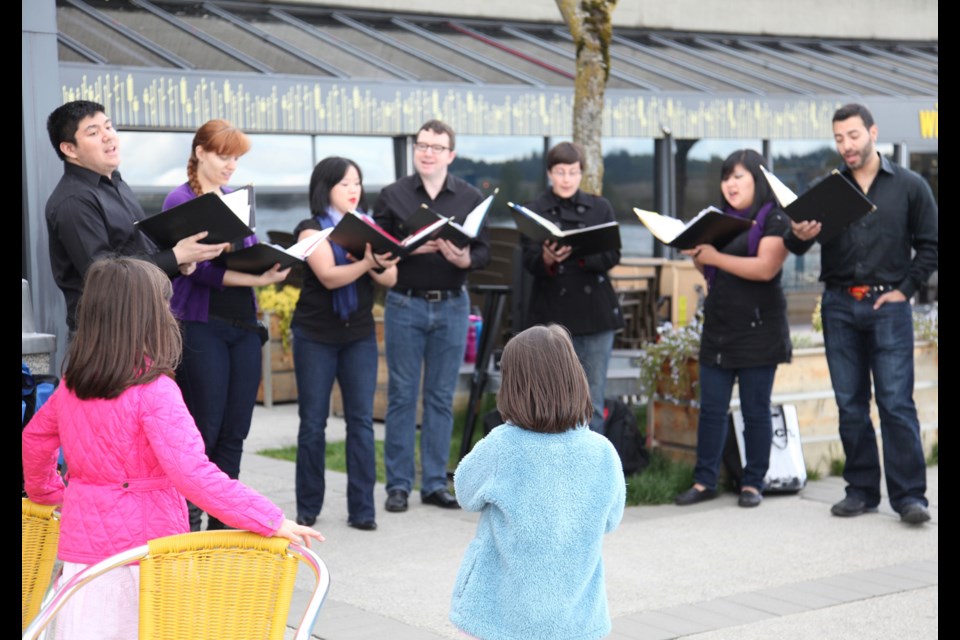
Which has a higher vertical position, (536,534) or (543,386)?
(543,386)

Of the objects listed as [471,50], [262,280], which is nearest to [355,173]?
[262,280]

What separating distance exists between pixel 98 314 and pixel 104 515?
0.52 m

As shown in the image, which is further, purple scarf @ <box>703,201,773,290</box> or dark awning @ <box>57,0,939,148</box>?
dark awning @ <box>57,0,939,148</box>

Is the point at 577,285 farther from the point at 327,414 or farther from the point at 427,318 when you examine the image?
the point at 327,414

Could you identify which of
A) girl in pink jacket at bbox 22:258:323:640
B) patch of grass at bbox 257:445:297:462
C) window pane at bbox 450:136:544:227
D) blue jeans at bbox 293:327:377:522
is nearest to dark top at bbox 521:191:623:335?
blue jeans at bbox 293:327:377:522

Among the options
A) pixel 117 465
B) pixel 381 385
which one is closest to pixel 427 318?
pixel 381 385

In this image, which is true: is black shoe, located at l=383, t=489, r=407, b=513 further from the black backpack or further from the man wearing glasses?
the black backpack

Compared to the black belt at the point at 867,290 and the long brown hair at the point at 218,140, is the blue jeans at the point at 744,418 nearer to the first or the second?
the black belt at the point at 867,290

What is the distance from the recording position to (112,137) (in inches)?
205

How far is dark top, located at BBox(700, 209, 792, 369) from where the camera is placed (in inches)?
285

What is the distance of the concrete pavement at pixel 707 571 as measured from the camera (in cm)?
505

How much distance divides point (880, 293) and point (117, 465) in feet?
15.4

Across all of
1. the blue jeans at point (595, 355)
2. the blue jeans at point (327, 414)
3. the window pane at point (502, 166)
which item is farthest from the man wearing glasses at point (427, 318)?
the window pane at point (502, 166)

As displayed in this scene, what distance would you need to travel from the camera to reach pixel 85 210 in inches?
202
